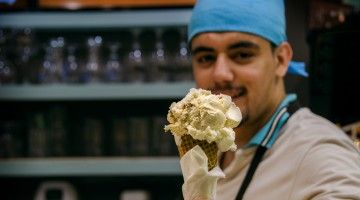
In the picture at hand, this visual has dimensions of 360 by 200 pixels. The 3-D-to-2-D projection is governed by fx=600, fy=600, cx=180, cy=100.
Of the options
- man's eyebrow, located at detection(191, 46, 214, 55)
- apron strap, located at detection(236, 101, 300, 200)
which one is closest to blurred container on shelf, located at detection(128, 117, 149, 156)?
man's eyebrow, located at detection(191, 46, 214, 55)

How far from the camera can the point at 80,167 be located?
8.73 feet

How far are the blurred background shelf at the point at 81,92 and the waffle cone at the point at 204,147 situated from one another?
1.45 metres

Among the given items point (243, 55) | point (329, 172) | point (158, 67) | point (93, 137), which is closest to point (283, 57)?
point (243, 55)

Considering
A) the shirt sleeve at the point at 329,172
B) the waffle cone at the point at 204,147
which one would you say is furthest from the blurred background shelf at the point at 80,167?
the waffle cone at the point at 204,147

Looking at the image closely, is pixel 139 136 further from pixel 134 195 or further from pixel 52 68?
pixel 52 68

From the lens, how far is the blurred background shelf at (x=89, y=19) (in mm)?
2627

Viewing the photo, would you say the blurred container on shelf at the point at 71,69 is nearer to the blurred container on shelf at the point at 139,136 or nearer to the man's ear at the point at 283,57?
the blurred container on shelf at the point at 139,136

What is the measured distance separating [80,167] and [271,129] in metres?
1.15

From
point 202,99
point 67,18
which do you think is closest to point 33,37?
point 67,18

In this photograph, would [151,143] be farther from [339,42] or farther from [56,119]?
[339,42]

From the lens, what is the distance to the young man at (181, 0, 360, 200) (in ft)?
5.12

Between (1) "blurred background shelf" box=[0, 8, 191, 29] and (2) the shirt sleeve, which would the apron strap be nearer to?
(2) the shirt sleeve

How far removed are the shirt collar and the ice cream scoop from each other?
22.8 inches

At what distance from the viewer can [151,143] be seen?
107 inches
